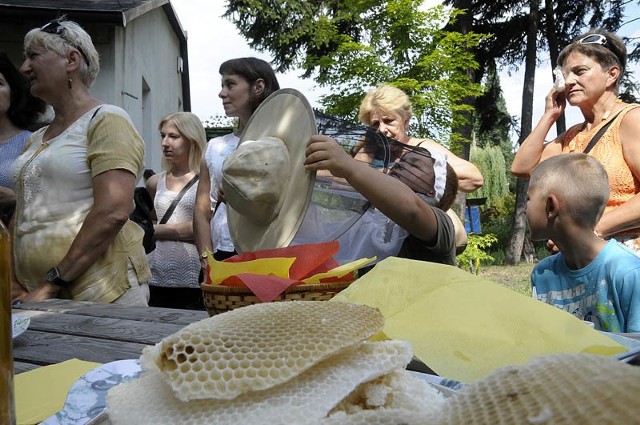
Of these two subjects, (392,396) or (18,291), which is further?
(18,291)

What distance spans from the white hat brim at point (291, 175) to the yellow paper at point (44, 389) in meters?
0.75

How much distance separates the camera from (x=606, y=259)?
6.40ft

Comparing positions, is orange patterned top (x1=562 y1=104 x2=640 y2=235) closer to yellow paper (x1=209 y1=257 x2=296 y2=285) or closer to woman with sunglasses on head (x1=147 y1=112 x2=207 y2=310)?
yellow paper (x1=209 y1=257 x2=296 y2=285)

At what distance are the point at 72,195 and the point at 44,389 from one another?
1.36m

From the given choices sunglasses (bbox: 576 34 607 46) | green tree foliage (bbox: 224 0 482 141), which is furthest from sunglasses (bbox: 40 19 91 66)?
green tree foliage (bbox: 224 0 482 141)

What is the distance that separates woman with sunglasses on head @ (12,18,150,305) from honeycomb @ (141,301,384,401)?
5.46ft

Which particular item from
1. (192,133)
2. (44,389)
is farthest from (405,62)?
(44,389)

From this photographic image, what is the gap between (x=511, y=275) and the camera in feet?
33.5

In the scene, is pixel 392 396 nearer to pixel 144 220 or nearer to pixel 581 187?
pixel 581 187

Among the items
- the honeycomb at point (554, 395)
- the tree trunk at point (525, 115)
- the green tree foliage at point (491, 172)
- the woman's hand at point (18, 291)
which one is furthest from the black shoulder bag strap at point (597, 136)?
the green tree foliage at point (491, 172)

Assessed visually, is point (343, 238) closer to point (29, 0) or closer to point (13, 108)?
point (13, 108)

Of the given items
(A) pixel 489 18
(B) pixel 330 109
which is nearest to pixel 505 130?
(A) pixel 489 18

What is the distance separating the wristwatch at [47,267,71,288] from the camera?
2137 millimetres

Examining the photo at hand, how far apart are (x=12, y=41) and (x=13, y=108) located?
4.17 metres
